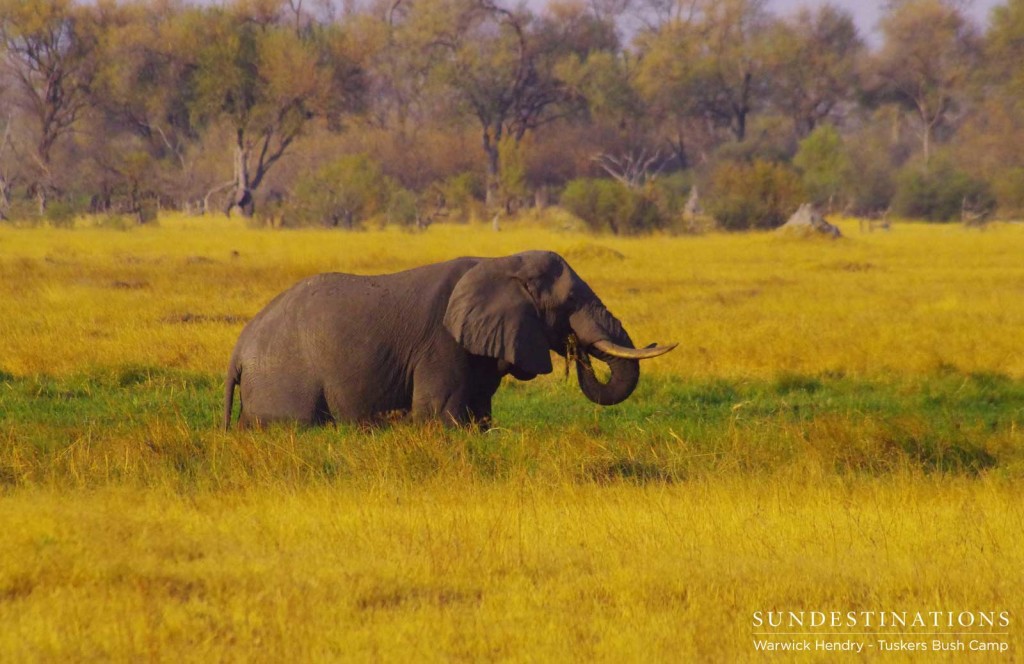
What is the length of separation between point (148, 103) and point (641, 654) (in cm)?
4559

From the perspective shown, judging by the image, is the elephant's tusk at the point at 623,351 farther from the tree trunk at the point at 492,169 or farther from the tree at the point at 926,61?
the tree at the point at 926,61

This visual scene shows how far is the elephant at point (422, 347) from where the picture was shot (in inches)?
321

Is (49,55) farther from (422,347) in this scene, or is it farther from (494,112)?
(422,347)

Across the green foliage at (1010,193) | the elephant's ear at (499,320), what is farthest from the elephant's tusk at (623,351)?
the green foliage at (1010,193)

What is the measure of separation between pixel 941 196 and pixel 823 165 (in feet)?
12.2

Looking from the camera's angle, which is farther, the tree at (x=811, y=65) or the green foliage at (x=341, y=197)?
the tree at (x=811, y=65)

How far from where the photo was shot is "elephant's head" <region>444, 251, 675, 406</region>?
8031 mm

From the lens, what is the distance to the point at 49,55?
148 ft

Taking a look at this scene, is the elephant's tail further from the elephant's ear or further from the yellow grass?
the yellow grass

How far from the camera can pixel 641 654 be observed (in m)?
4.68

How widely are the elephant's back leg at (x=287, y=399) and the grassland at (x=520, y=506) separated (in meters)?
0.30

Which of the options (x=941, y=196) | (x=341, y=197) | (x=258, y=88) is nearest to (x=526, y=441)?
(x=341, y=197)

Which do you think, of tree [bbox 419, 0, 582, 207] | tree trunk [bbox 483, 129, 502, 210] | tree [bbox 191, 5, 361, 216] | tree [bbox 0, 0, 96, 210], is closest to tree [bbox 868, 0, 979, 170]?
tree [bbox 419, 0, 582, 207]

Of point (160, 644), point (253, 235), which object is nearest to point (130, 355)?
point (160, 644)
